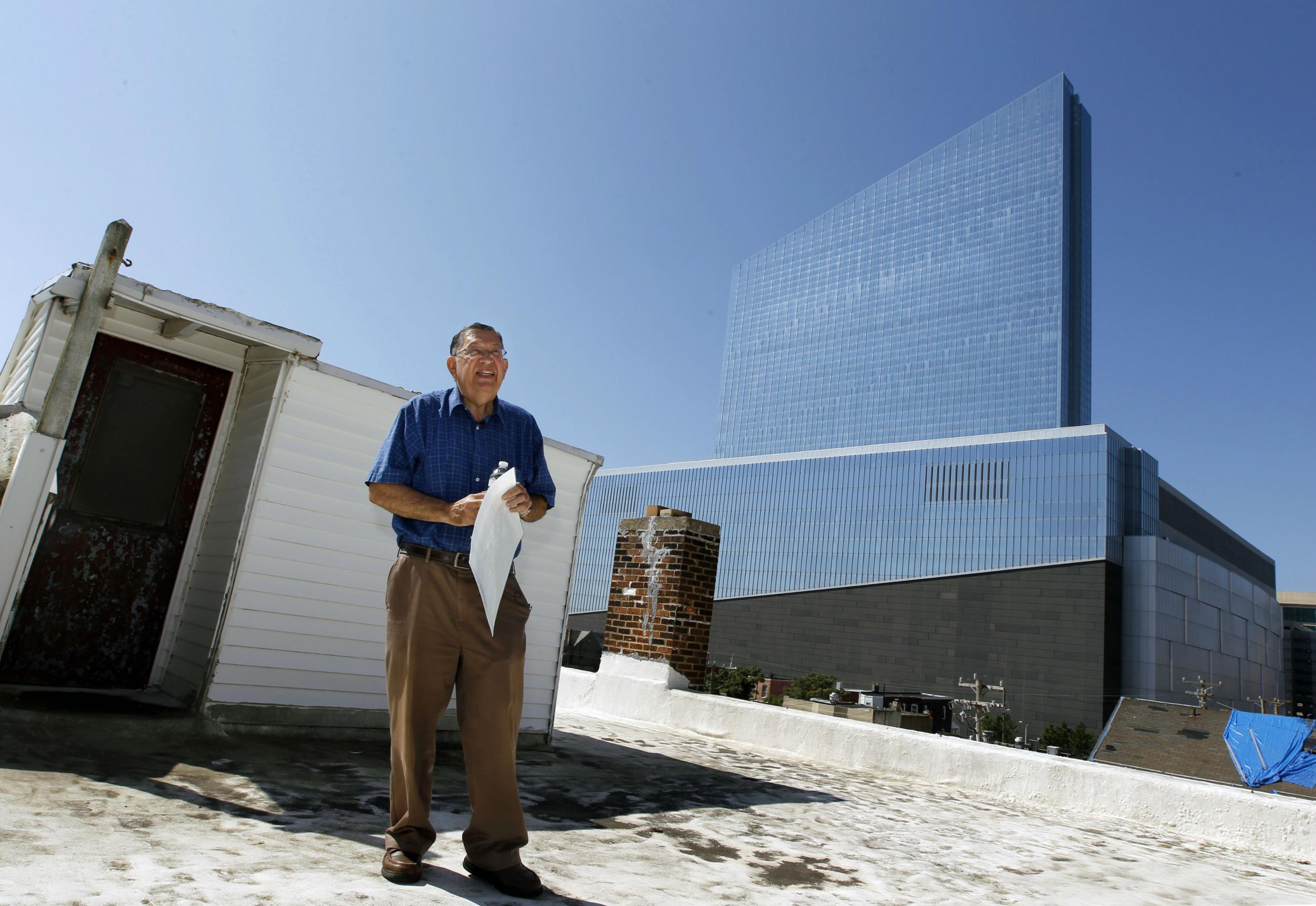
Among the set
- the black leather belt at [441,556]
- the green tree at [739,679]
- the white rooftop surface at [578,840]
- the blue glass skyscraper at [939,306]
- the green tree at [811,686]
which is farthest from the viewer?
the blue glass skyscraper at [939,306]

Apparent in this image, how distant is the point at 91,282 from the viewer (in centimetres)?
380

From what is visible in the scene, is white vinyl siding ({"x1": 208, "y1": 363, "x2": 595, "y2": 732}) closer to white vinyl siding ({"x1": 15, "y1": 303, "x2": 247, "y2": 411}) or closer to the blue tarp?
white vinyl siding ({"x1": 15, "y1": 303, "x2": 247, "y2": 411})

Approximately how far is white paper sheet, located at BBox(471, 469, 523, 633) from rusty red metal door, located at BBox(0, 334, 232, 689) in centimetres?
368

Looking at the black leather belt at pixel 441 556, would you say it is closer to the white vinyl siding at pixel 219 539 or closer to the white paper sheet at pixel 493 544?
the white paper sheet at pixel 493 544

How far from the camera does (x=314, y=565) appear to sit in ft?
15.4

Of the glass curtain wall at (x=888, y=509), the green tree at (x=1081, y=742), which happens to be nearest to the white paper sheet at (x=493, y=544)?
the green tree at (x=1081, y=742)

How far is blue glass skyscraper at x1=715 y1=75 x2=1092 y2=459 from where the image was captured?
84.1 metres

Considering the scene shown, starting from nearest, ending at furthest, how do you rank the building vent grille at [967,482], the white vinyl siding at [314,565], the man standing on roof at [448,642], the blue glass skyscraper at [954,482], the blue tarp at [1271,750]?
the man standing on roof at [448,642] → the white vinyl siding at [314,565] → the blue tarp at [1271,750] → the blue glass skyscraper at [954,482] → the building vent grille at [967,482]

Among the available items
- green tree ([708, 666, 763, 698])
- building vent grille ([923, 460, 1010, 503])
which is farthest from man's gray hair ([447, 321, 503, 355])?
building vent grille ([923, 460, 1010, 503])

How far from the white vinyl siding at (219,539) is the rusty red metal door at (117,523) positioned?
0.14 metres

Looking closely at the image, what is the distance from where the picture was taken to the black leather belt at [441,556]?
2312 millimetres

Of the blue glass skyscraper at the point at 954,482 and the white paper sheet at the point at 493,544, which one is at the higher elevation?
the blue glass skyscraper at the point at 954,482

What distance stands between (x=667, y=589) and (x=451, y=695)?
450 cm

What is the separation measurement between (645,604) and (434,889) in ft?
15.9
